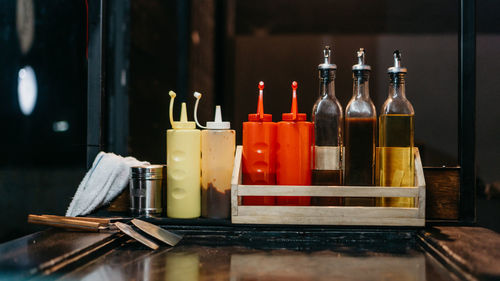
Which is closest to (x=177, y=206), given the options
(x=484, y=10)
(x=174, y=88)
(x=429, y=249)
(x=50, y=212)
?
(x=429, y=249)

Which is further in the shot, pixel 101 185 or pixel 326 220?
Result: pixel 101 185

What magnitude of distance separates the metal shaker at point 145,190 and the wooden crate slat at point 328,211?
228 mm

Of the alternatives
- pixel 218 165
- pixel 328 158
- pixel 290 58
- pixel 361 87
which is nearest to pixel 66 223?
pixel 218 165

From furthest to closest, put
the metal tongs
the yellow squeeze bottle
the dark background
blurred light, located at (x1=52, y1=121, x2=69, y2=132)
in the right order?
the dark background < blurred light, located at (x1=52, y1=121, x2=69, y2=132) < the yellow squeeze bottle < the metal tongs

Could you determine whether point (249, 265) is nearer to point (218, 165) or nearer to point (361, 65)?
point (218, 165)

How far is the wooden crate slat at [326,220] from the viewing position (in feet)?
2.97

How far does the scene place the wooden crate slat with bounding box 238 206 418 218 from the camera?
907 mm

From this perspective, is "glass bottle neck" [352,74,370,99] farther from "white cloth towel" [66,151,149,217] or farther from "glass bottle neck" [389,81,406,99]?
"white cloth towel" [66,151,149,217]

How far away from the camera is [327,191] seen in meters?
0.90

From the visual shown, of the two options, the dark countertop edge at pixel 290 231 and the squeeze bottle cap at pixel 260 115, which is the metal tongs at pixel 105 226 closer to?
the dark countertop edge at pixel 290 231

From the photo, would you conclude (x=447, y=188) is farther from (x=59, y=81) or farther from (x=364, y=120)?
(x=59, y=81)

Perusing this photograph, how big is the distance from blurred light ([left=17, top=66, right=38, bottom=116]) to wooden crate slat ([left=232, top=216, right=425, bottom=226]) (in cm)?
79

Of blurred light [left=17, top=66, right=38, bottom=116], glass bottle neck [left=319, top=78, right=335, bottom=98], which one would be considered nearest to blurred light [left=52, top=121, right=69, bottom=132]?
blurred light [left=17, top=66, right=38, bottom=116]

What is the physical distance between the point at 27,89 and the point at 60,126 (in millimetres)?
154
